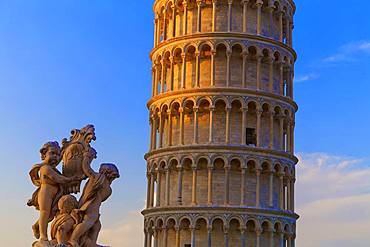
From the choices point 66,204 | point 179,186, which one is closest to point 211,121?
point 179,186

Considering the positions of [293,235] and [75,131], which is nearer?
[75,131]

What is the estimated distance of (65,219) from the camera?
420 inches

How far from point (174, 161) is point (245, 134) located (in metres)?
5.39

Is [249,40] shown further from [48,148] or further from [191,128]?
[48,148]

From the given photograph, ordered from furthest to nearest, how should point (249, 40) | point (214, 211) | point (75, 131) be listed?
1. point (249, 40)
2. point (214, 211)
3. point (75, 131)

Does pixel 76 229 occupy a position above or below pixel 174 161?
below

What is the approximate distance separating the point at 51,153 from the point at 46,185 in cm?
53

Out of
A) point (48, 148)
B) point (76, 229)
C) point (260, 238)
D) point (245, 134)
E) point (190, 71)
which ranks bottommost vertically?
point (76, 229)

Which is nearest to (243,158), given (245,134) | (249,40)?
(245,134)

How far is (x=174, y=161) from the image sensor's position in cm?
4725

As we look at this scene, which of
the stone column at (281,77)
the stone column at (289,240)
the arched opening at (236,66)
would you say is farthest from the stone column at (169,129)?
the stone column at (289,240)

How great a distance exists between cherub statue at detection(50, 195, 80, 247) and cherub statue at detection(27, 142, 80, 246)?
0.67 ft

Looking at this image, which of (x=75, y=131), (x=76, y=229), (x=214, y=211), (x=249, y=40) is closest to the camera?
(x=76, y=229)

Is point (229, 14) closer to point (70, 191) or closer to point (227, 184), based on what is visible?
point (227, 184)
